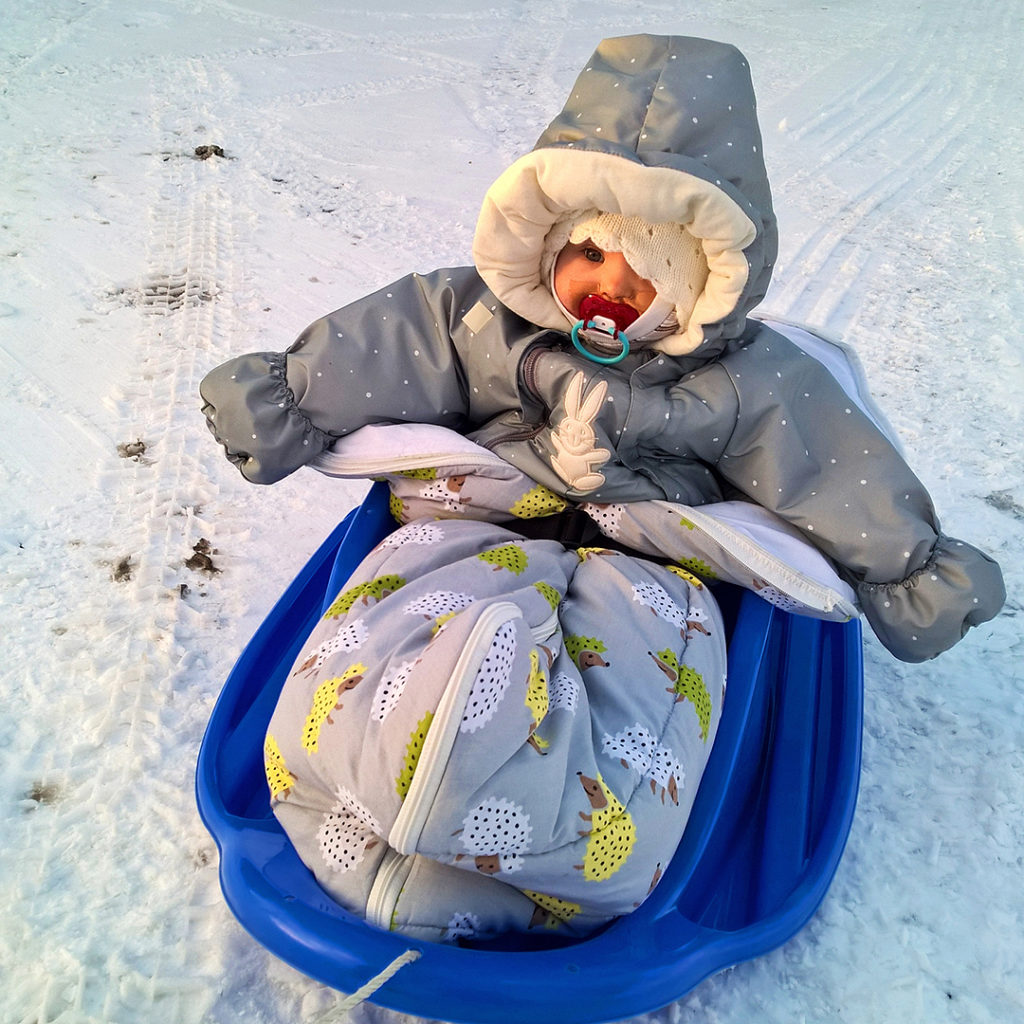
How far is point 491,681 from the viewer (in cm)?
86

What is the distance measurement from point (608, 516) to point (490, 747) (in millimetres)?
590

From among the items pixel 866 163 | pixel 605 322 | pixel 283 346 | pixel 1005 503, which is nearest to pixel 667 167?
pixel 605 322

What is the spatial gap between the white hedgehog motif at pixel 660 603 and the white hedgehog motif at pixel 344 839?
1.48ft

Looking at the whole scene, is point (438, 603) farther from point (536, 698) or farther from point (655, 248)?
point (655, 248)

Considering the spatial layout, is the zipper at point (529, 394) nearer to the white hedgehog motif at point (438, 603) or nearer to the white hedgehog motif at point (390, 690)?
the white hedgehog motif at point (438, 603)

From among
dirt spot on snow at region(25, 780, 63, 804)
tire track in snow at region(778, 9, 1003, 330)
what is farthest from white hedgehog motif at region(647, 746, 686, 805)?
tire track in snow at region(778, 9, 1003, 330)

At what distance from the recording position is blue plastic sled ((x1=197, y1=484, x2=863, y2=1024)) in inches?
35.5

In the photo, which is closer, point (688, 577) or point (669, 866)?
point (669, 866)

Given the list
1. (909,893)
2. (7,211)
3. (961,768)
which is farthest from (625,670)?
(7,211)

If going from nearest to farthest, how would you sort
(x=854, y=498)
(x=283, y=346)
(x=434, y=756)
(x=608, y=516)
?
(x=434, y=756) < (x=854, y=498) < (x=608, y=516) < (x=283, y=346)

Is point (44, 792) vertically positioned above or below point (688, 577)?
below

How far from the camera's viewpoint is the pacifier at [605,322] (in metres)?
1.20

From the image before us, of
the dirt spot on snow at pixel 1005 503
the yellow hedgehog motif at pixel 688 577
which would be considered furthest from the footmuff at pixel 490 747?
the dirt spot on snow at pixel 1005 503

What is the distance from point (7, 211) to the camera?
2.65 metres
